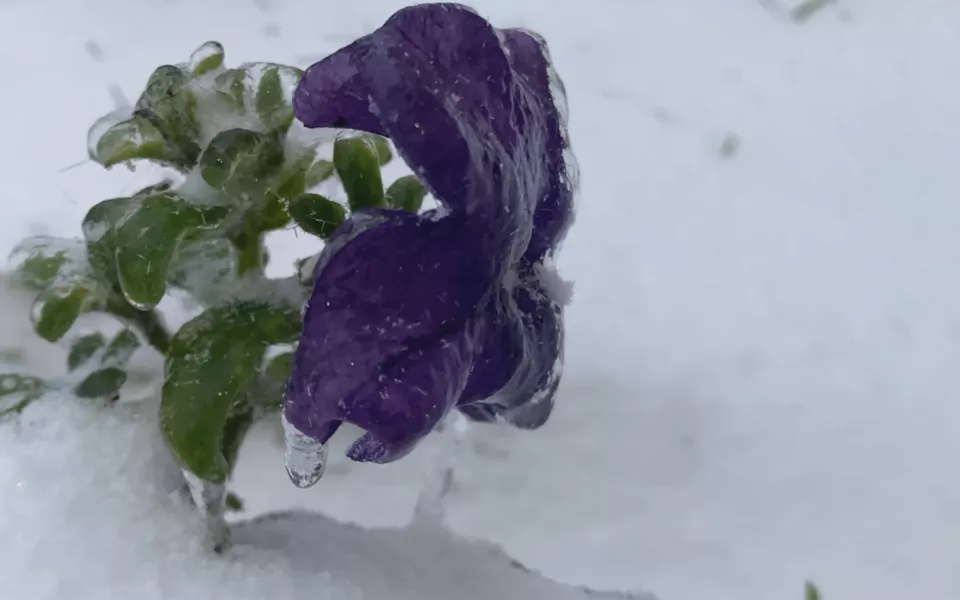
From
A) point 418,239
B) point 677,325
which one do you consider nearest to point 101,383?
point 418,239

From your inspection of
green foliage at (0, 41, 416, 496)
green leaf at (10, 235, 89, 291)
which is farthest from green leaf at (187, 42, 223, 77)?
green leaf at (10, 235, 89, 291)

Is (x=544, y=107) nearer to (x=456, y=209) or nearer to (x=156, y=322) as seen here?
(x=456, y=209)

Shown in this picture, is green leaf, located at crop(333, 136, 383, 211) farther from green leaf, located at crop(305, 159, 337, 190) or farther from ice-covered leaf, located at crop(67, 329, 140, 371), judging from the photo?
ice-covered leaf, located at crop(67, 329, 140, 371)

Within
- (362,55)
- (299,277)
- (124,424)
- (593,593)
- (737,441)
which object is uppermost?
(362,55)

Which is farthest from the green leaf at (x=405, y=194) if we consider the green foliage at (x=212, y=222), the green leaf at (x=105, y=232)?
the green leaf at (x=105, y=232)

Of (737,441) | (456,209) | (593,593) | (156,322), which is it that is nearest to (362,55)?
(456,209)

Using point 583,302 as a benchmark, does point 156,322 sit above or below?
above

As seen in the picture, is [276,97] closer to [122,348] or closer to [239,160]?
[239,160]
